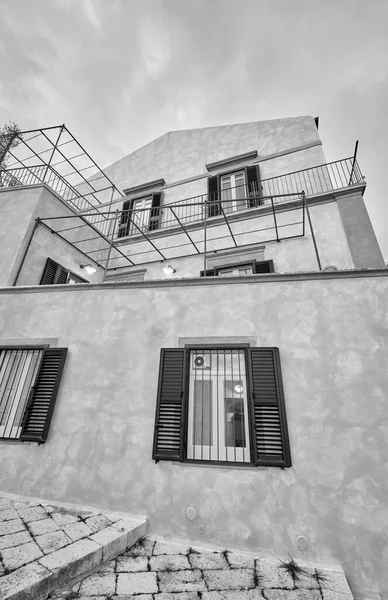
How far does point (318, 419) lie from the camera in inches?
155

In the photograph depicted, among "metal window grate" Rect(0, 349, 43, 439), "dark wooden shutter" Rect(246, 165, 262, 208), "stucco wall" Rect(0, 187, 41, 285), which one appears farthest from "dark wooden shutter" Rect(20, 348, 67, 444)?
"dark wooden shutter" Rect(246, 165, 262, 208)

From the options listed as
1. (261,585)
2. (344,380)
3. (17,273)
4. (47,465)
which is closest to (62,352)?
(47,465)

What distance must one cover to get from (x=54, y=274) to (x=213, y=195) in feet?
20.6

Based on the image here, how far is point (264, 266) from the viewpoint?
8211 millimetres

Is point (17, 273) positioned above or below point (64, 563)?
above

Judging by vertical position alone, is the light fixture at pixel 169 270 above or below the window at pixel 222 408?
above

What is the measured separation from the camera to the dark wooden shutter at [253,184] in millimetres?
9422

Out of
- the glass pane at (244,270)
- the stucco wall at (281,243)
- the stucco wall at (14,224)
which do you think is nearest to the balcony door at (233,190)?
the stucco wall at (281,243)

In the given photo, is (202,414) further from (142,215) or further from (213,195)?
(142,215)

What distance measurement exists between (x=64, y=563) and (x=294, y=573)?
2576 mm

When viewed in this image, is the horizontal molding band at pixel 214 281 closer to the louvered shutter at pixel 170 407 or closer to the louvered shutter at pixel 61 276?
the louvered shutter at pixel 170 407

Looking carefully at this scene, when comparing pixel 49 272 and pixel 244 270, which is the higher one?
pixel 244 270

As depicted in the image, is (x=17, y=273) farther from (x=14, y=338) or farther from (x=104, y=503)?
(x=104, y=503)

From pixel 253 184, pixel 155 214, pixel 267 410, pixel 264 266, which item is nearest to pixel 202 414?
pixel 267 410
